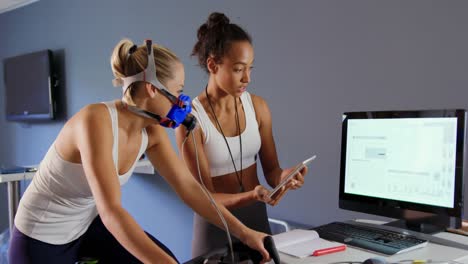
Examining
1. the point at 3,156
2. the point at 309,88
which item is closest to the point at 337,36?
the point at 309,88

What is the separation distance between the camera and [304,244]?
4.01 feet

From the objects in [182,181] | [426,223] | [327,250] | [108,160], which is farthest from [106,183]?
[426,223]

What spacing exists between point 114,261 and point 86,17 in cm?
263

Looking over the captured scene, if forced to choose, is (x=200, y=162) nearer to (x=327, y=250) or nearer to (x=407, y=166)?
(x=327, y=250)

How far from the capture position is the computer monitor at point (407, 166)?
3.88 feet

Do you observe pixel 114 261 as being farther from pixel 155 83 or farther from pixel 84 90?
pixel 84 90

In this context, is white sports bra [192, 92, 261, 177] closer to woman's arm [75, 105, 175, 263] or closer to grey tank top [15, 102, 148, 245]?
grey tank top [15, 102, 148, 245]

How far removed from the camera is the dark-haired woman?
150cm

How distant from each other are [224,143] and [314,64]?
80 centimetres

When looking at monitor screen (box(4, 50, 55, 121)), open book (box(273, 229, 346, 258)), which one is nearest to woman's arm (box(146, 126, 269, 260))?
open book (box(273, 229, 346, 258))

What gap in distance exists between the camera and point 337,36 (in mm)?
2025

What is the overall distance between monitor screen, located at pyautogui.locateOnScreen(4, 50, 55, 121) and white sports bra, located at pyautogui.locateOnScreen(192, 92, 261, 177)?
2.70 m

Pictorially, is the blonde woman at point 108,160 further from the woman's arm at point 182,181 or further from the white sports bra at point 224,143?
the white sports bra at point 224,143

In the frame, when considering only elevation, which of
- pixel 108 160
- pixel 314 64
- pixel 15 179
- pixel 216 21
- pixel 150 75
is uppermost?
pixel 216 21
